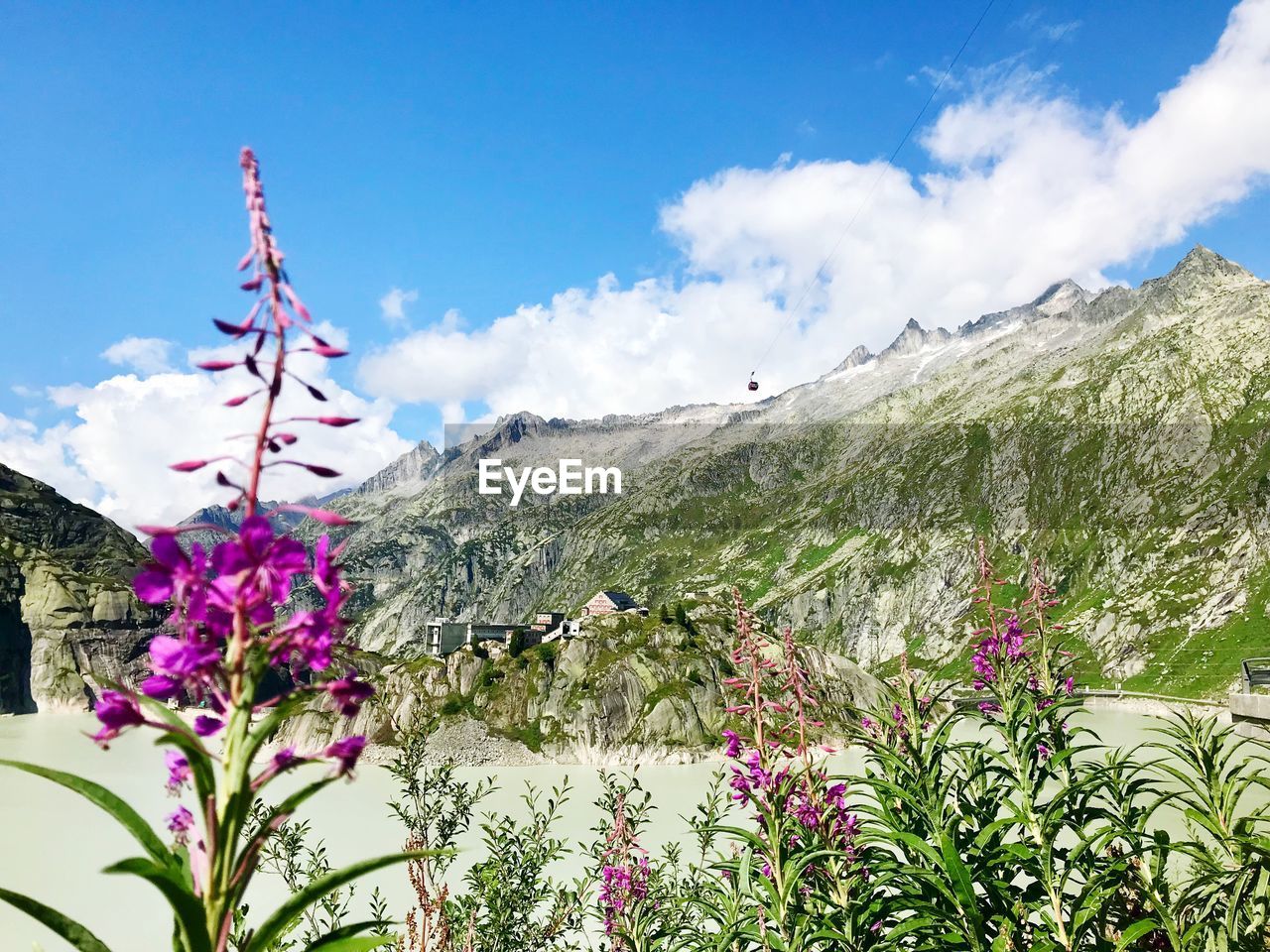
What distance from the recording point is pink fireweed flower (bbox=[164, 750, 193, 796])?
2387mm

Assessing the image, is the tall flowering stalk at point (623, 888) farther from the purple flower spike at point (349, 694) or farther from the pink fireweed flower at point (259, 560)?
the pink fireweed flower at point (259, 560)

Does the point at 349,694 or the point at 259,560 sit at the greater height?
the point at 259,560

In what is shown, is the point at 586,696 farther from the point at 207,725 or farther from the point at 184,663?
the point at 184,663

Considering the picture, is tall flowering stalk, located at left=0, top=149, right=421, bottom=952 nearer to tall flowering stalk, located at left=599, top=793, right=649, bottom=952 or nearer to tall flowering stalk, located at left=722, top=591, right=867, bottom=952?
tall flowering stalk, located at left=722, top=591, right=867, bottom=952

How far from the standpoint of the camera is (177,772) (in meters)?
2.43

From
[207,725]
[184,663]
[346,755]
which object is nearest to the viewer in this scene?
[184,663]

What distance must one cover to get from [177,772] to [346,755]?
1.99 feet

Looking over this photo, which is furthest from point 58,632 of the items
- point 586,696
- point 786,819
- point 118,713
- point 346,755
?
point 346,755

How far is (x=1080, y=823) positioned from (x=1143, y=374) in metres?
223

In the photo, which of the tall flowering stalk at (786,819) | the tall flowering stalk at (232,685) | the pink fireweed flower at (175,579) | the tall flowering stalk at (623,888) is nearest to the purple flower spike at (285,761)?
the tall flowering stalk at (232,685)

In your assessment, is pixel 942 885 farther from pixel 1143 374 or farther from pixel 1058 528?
pixel 1143 374

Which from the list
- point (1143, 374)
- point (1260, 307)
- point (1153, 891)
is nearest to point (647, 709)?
point (1153, 891)

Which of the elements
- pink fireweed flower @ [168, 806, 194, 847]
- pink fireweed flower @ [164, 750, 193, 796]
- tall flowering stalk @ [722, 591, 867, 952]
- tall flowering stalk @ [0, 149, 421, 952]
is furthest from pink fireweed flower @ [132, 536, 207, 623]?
tall flowering stalk @ [722, 591, 867, 952]

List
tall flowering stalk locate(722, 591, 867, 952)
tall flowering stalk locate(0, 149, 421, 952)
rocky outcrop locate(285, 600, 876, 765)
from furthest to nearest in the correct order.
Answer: rocky outcrop locate(285, 600, 876, 765) < tall flowering stalk locate(722, 591, 867, 952) < tall flowering stalk locate(0, 149, 421, 952)
